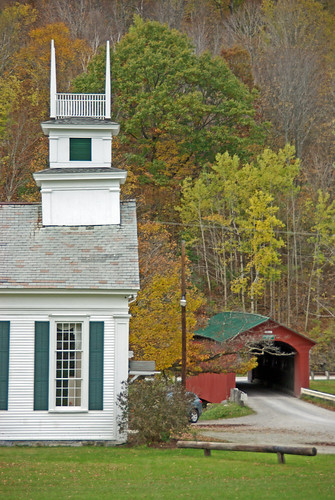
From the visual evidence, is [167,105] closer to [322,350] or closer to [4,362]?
[322,350]

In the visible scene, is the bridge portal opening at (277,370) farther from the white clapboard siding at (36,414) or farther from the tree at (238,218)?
the white clapboard siding at (36,414)

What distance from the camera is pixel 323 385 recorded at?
4947 centimetres

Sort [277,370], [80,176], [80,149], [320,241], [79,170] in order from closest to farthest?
1. [80,176]
2. [79,170]
3. [80,149]
4. [277,370]
5. [320,241]

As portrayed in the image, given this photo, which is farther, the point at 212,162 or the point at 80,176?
the point at 212,162

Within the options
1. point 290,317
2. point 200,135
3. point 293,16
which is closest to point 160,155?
point 200,135

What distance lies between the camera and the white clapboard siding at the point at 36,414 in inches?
869

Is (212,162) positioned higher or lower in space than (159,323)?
higher

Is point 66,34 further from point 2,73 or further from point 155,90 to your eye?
point 155,90

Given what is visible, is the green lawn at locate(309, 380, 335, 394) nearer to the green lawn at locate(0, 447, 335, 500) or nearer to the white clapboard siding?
the white clapboard siding

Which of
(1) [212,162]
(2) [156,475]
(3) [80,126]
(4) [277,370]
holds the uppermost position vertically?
(1) [212,162]

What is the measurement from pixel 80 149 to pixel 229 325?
62.4ft

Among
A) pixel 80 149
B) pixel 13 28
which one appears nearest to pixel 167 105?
pixel 13 28

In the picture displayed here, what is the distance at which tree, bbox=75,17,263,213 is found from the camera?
55531 mm

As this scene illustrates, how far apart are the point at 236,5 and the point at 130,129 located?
46.5 metres
